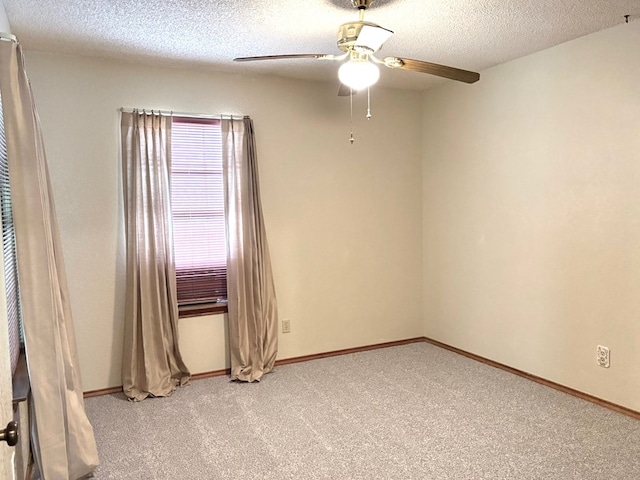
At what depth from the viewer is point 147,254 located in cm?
352

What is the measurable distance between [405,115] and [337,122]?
75cm

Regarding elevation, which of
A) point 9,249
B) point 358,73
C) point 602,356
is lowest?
point 602,356

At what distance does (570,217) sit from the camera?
3.34m

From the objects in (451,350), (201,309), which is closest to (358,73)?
(201,309)

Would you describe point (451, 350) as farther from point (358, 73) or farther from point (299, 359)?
point (358, 73)

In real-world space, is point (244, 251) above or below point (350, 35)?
below

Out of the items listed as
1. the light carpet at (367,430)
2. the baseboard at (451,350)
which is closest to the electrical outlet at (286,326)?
the baseboard at (451,350)

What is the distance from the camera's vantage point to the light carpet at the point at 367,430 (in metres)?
2.48

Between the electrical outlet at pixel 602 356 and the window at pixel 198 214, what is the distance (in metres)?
2.74

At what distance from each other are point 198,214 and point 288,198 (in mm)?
767

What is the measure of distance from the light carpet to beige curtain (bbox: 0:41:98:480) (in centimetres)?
47

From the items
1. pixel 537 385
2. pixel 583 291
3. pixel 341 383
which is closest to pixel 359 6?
pixel 583 291

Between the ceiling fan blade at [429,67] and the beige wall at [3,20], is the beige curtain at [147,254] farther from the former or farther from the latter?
the ceiling fan blade at [429,67]

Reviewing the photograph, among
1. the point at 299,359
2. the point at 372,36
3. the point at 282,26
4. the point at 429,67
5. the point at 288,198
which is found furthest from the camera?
the point at 299,359
